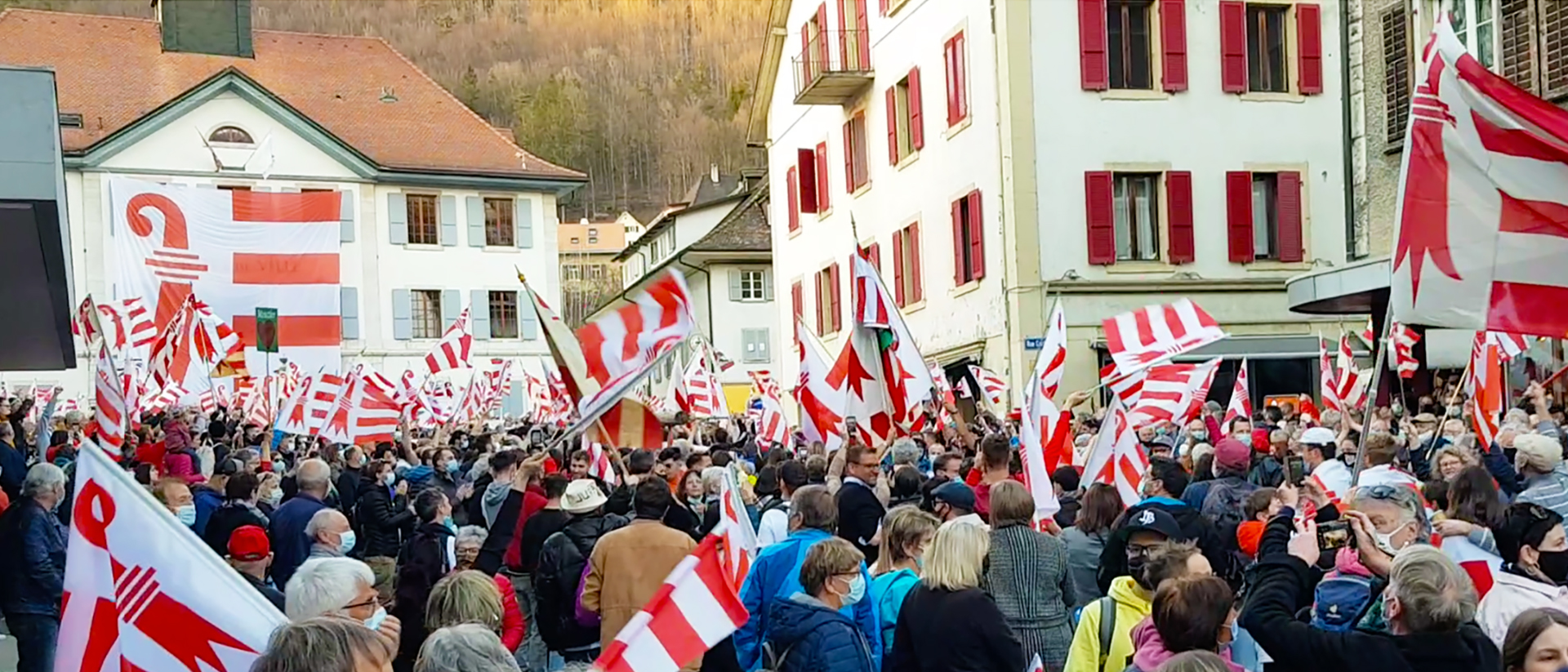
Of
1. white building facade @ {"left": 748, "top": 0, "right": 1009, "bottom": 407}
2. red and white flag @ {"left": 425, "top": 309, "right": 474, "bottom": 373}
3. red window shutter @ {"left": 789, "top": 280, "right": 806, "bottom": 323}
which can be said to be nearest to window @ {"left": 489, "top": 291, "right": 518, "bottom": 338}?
white building facade @ {"left": 748, "top": 0, "right": 1009, "bottom": 407}

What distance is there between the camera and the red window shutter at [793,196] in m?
40.2

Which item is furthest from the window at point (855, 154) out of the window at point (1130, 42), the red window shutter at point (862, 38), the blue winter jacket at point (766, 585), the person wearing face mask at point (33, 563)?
the blue winter jacket at point (766, 585)

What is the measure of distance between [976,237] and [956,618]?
23.5 meters

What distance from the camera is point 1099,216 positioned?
28266mm

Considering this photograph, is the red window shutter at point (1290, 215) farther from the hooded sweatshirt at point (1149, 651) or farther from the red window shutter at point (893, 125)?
the hooded sweatshirt at point (1149, 651)

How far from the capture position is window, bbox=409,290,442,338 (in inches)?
1998

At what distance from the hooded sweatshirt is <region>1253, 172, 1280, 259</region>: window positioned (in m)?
24.9

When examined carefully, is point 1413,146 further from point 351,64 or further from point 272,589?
point 351,64

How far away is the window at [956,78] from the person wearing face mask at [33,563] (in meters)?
21.8

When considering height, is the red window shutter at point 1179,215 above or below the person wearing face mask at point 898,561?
above

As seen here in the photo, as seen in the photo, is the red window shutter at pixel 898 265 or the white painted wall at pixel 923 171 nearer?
the white painted wall at pixel 923 171

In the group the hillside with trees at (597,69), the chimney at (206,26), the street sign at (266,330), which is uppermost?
the hillside with trees at (597,69)

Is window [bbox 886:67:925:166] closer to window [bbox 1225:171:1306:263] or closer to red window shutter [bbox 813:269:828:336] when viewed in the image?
red window shutter [bbox 813:269:828:336]

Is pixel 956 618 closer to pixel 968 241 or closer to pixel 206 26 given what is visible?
pixel 968 241
